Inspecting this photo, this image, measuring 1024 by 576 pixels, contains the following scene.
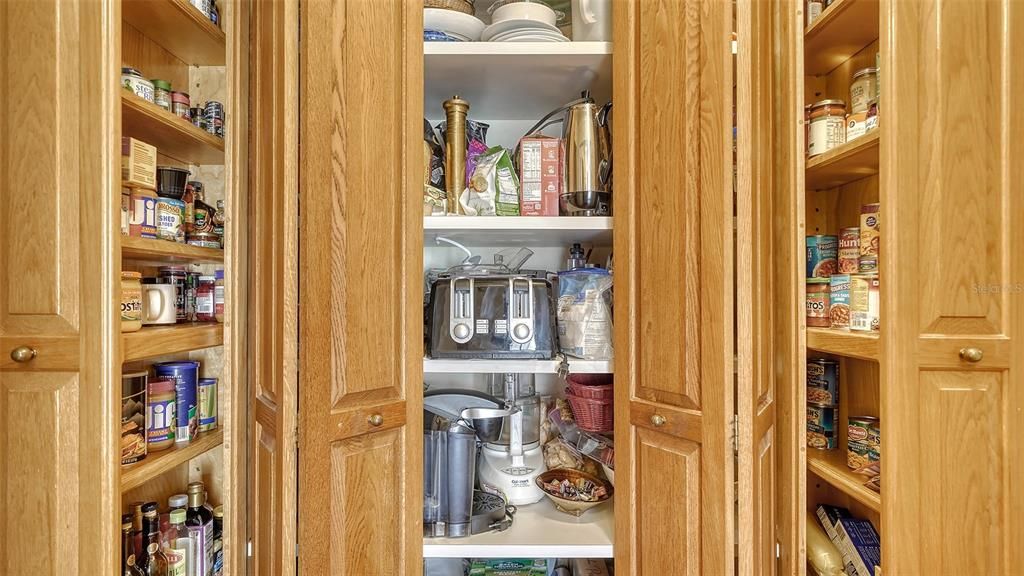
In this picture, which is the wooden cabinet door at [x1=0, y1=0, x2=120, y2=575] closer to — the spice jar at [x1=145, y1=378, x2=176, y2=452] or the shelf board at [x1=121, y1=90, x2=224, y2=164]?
the shelf board at [x1=121, y1=90, x2=224, y2=164]

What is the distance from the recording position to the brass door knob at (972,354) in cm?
83

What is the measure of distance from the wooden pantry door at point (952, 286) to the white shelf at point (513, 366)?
53 centimetres

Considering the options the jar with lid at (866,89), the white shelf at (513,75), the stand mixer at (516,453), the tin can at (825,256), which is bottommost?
the stand mixer at (516,453)

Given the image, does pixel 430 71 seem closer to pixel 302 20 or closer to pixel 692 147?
pixel 302 20

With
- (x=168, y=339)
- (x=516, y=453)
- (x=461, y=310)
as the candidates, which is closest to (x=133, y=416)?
Answer: (x=168, y=339)

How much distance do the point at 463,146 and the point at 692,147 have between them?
52 centimetres

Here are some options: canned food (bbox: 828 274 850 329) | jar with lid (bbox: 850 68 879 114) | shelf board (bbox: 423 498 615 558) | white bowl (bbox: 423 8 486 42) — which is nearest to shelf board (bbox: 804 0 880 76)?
jar with lid (bbox: 850 68 879 114)

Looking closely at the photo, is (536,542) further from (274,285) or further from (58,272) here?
(58,272)

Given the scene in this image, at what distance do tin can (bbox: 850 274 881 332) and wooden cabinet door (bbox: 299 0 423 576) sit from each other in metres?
0.88

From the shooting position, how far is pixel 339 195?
0.84 meters

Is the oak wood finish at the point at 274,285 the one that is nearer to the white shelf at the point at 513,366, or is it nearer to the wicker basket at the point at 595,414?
the white shelf at the point at 513,366

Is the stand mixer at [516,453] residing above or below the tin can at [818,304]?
A: below

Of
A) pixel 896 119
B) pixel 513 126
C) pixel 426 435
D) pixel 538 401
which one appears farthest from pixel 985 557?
pixel 513 126

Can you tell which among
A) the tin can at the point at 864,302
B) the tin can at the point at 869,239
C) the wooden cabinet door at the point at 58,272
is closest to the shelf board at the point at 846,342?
the tin can at the point at 864,302
